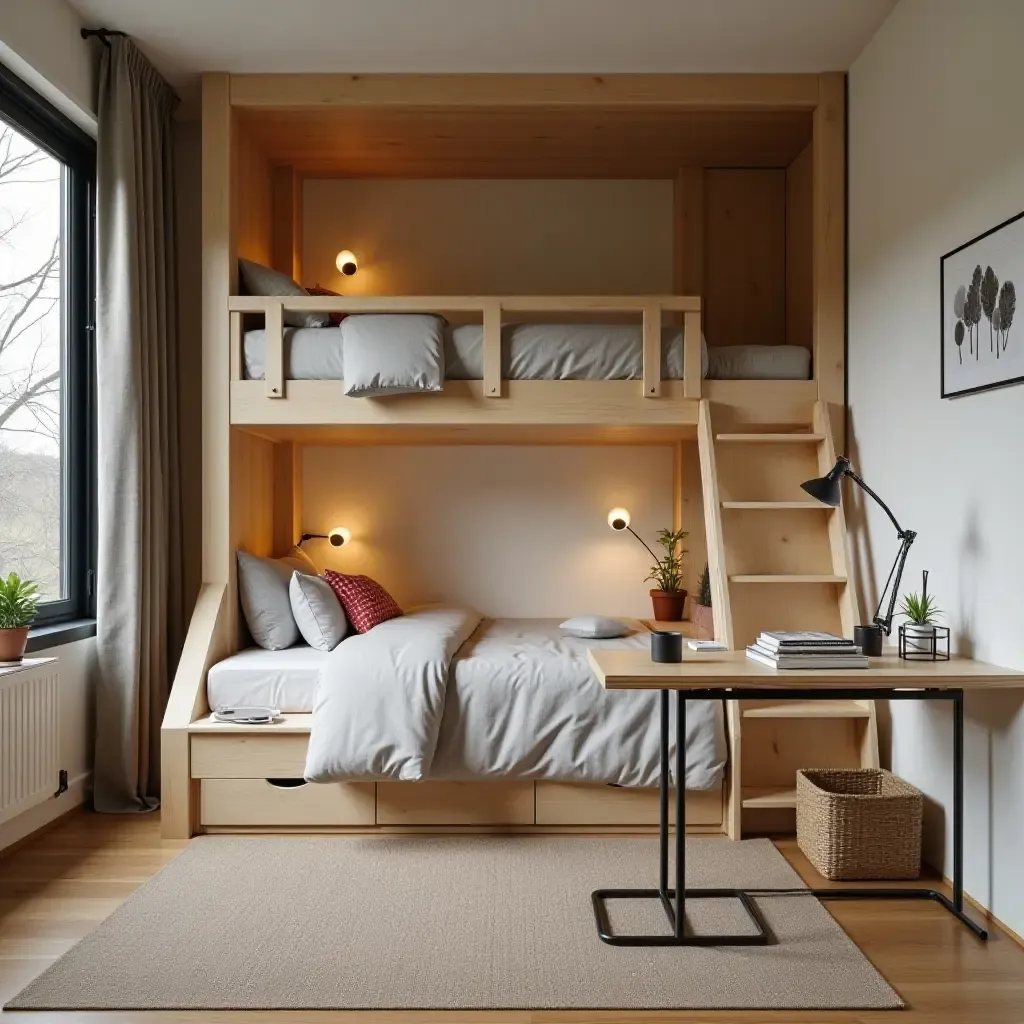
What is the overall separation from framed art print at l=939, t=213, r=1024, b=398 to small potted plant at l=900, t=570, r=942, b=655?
0.59m

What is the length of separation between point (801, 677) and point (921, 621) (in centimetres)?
54

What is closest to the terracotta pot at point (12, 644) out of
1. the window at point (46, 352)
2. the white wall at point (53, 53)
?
the window at point (46, 352)

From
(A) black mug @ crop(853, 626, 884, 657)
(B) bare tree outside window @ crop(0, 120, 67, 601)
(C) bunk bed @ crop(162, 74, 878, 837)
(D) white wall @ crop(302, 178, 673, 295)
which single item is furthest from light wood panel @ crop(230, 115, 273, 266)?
(A) black mug @ crop(853, 626, 884, 657)

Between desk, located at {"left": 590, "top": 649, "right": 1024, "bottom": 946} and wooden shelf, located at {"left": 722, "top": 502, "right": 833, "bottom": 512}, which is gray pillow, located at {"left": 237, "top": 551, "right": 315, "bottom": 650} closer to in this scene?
desk, located at {"left": 590, "top": 649, "right": 1024, "bottom": 946}

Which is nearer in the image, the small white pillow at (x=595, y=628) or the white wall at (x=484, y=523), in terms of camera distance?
the small white pillow at (x=595, y=628)

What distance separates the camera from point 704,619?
3994 mm

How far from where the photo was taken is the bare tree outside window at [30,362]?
3.28 m

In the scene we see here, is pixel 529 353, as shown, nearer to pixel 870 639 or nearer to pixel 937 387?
pixel 937 387

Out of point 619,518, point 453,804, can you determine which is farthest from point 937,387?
point 453,804

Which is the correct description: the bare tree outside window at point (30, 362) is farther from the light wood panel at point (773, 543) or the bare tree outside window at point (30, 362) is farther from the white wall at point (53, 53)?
the light wood panel at point (773, 543)

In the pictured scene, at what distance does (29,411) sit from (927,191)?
2978 millimetres

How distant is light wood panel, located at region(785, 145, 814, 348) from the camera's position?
13.9ft

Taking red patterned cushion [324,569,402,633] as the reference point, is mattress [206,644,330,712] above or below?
below

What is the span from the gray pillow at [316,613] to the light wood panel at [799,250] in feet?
7.28
